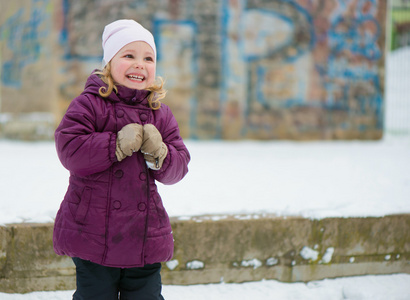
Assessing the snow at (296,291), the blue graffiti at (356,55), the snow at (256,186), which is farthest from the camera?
the blue graffiti at (356,55)

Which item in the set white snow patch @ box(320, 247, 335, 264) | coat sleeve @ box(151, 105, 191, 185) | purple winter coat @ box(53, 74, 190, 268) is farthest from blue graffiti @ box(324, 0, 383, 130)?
purple winter coat @ box(53, 74, 190, 268)

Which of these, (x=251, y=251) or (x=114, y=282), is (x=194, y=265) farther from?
(x=114, y=282)

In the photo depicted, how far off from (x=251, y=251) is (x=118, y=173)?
43.3 inches

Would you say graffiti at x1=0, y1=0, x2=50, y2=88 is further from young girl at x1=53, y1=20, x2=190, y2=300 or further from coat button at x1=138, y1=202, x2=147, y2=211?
coat button at x1=138, y1=202, x2=147, y2=211

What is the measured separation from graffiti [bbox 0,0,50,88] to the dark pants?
5471 mm

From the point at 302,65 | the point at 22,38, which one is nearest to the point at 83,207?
the point at 302,65

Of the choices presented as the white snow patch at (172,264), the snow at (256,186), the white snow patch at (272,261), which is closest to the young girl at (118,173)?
the white snow patch at (172,264)

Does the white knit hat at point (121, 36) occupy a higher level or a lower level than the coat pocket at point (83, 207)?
higher

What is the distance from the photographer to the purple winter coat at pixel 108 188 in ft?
4.09

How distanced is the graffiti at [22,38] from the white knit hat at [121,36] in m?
5.15

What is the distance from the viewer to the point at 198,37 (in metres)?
6.00

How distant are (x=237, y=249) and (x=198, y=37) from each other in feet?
14.9

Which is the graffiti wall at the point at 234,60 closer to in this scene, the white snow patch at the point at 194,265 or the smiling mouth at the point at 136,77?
the white snow patch at the point at 194,265

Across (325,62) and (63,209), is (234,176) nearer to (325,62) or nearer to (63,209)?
(63,209)
